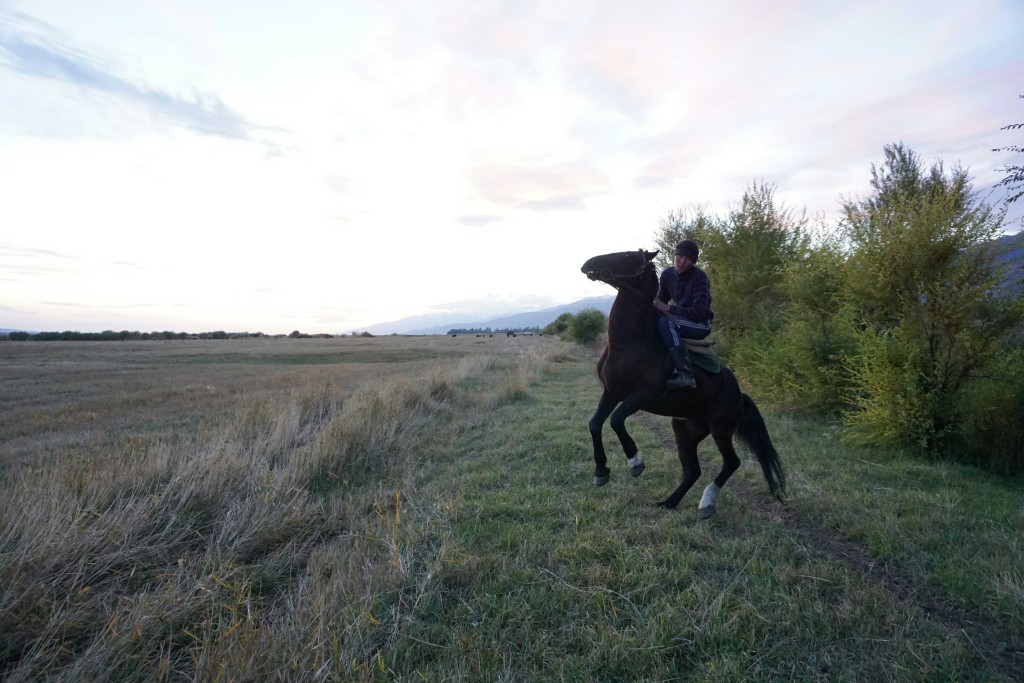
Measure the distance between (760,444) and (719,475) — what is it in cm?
64

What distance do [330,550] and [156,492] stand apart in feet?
6.38

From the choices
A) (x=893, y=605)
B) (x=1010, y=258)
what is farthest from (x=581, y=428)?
(x=1010, y=258)

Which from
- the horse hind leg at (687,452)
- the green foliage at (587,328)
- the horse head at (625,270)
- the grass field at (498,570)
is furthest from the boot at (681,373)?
the green foliage at (587,328)

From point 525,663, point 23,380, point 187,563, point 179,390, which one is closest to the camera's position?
point 525,663

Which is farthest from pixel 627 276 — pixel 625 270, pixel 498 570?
pixel 498 570

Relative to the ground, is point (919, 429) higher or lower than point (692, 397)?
lower

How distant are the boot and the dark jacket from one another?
454 mm

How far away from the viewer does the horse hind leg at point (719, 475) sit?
5039 mm

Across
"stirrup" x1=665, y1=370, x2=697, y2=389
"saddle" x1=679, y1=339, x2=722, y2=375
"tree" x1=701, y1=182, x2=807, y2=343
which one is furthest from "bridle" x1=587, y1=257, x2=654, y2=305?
"tree" x1=701, y1=182, x2=807, y2=343

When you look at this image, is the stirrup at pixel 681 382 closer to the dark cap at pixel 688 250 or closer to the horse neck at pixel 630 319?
the horse neck at pixel 630 319

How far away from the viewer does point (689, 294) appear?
557 centimetres

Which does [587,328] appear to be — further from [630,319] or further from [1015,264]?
[630,319]

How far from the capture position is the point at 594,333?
43906 mm

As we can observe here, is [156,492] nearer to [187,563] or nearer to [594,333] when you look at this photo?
[187,563]
